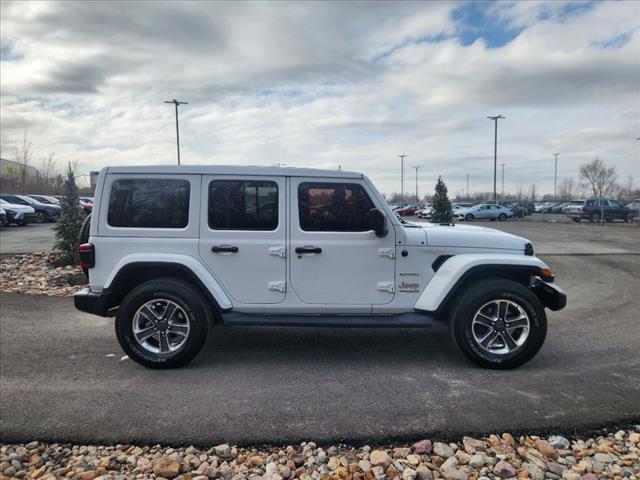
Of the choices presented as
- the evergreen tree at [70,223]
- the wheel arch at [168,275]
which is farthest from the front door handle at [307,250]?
the evergreen tree at [70,223]

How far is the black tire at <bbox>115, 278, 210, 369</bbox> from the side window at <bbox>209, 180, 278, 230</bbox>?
0.74 meters

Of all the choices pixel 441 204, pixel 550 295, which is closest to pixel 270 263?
pixel 550 295

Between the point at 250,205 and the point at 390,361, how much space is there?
212 cm

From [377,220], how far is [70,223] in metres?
8.06

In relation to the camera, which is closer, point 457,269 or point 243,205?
point 457,269

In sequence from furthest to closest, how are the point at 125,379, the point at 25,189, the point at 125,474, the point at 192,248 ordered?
the point at 25,189, the point at 192,248, the point at 125,379, the point at 125,474

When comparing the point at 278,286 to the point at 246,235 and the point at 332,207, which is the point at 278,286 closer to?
the point at 246,235

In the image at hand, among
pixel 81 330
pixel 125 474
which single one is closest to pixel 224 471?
pixel 125 474

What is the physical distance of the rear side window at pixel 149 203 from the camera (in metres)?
4.16

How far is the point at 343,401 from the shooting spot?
342cm

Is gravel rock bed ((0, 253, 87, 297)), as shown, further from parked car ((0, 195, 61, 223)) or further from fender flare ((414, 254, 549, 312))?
parked car ((0, 195, 61, 223))

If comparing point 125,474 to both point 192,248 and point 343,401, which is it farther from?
point 192,248

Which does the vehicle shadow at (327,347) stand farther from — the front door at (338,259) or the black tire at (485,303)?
the front door at (338,259)

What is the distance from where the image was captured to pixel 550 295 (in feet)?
14.1
